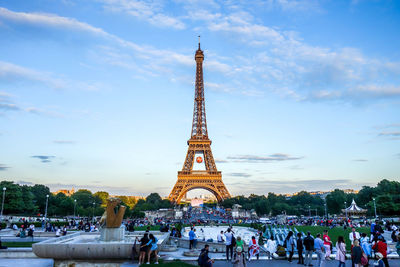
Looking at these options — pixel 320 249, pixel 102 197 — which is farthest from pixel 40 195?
pixel 320 249

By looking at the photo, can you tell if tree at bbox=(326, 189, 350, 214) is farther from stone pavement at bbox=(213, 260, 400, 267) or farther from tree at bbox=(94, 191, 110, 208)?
tree at bbox=(94, 191, 110, 208)

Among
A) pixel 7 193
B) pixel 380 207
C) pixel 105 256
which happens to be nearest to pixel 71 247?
pixel 105 256

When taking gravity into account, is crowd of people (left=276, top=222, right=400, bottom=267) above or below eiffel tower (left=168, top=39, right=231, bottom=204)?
below

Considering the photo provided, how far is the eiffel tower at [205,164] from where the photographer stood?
78500 millimetres

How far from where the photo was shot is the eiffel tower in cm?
7850

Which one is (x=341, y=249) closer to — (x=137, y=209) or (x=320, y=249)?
(x=320, y=249)

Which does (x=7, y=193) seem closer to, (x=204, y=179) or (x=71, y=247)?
(x=204, y=179)

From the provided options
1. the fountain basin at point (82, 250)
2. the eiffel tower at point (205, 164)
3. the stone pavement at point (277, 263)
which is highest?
the eiffel tower at point (205, 164)

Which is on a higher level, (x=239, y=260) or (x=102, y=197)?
(x=102, y=197)

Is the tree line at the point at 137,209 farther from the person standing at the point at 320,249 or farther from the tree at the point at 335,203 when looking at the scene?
the person standing at the point at 320,249

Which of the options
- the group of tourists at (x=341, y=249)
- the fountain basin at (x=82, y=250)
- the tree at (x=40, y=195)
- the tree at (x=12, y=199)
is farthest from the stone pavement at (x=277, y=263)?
the tree at (x=40, y=195)

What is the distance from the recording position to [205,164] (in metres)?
82.6

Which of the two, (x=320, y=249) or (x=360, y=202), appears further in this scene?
(x=360, y=202)

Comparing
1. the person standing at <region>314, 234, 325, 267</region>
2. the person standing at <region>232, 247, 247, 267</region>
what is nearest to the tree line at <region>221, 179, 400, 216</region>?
the person standing at <region>314, 234, 325, 267</region>
